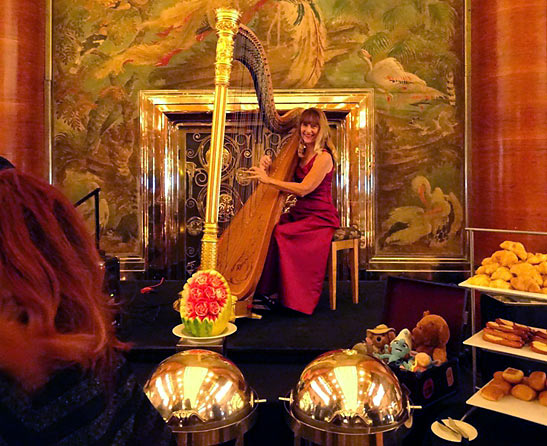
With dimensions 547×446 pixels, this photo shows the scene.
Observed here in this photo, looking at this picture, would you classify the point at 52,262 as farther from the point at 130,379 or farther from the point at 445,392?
the point at 445,392

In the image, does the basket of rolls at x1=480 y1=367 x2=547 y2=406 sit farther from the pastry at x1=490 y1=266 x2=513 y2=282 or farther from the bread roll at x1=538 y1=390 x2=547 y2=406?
the pastry at x1=490 y1=266 x2=513 y2=282

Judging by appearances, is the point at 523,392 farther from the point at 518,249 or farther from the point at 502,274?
the point at 518,249

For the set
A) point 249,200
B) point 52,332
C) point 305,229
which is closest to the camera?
point 52,332

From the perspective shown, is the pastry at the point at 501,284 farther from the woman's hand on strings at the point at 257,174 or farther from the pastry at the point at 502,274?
the woman's hand on strings at the point at 257,174

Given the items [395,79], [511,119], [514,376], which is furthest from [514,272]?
[395,79]

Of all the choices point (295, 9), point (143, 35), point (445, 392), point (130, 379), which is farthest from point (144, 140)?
point (130, 379)

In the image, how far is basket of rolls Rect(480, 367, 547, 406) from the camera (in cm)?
222

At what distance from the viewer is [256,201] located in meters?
3.87

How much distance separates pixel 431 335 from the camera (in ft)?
8.15

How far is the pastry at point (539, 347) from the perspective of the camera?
209cm

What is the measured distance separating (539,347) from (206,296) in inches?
58.2

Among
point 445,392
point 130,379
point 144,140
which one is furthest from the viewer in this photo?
point 144,140

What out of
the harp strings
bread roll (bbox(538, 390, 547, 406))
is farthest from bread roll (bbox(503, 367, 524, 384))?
the harp strings

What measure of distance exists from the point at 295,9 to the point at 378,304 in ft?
12.3
